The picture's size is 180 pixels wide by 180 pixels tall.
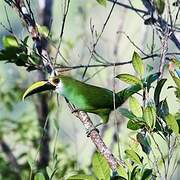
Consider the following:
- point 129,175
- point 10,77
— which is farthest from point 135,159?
point 10,77

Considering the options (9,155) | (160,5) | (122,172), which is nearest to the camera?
(122,172)

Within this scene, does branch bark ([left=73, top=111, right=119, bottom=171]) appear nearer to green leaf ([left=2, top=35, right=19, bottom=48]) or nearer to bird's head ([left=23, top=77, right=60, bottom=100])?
bird's head ([left=23, top=77, right=60, bottom=100])

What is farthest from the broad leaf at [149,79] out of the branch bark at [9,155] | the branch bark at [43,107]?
the branch bark at [9,155]

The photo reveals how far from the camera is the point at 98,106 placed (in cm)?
106

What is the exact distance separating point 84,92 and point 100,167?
0.14 metres

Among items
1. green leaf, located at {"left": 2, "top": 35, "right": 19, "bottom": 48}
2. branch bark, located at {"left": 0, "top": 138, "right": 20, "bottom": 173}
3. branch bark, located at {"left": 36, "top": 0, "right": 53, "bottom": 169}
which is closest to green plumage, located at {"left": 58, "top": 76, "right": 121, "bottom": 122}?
green leaf, located at {"left": 2, "top": 35, "right": 19, "bottom": 48}

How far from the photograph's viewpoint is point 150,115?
3.22ft

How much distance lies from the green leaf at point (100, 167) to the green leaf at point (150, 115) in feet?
0.35

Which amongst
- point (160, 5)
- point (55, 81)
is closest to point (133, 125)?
point (55, 81)

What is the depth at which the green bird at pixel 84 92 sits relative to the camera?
1041 millimetres

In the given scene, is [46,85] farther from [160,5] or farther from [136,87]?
[160,5]

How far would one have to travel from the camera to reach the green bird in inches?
41.0

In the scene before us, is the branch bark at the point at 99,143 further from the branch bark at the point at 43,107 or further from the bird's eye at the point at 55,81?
the branch bark at the point at 43,107

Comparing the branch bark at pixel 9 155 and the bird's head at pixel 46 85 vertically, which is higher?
the bird's head at pixel 46 85
